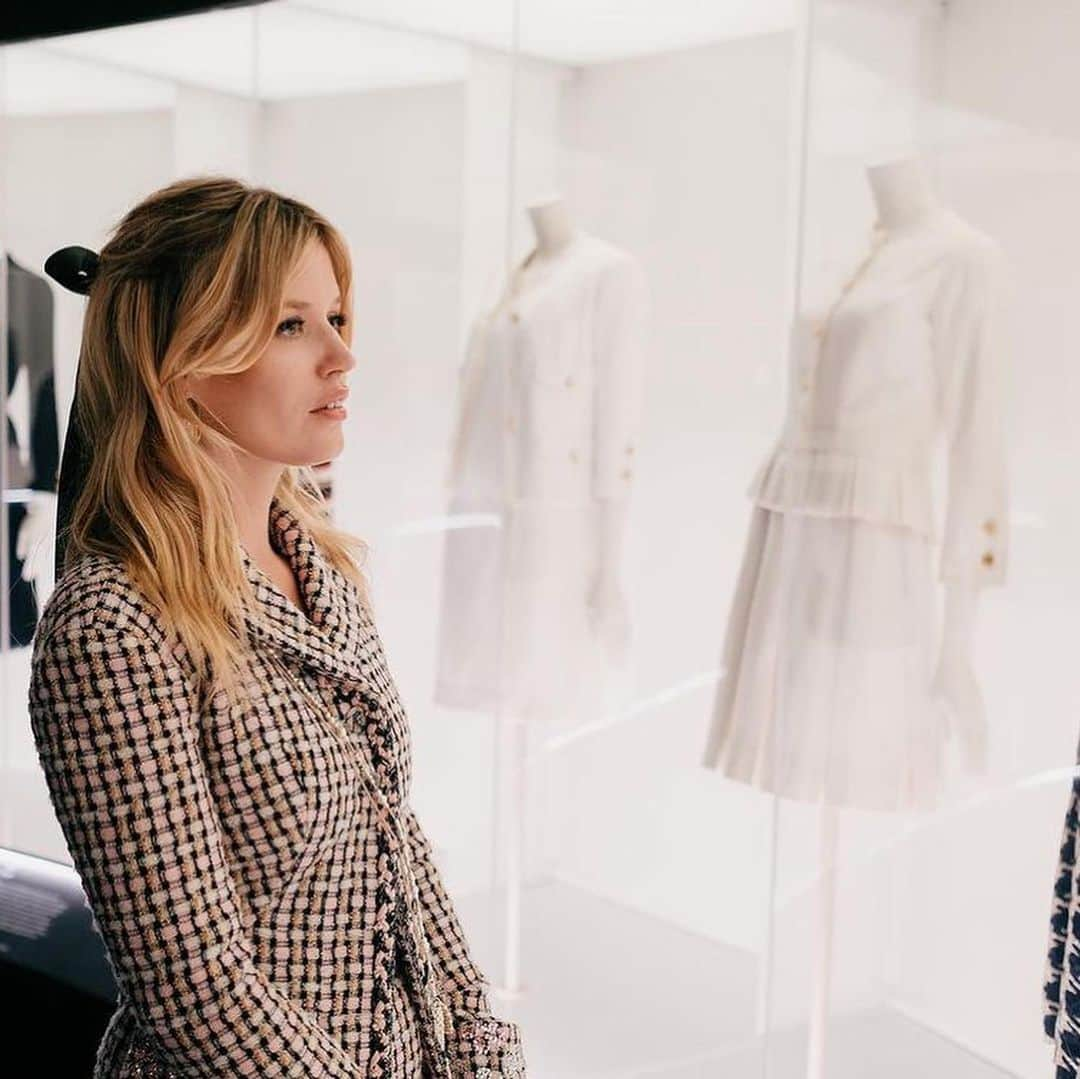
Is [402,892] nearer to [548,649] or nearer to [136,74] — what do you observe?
[548,649]

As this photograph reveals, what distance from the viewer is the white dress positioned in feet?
6.50

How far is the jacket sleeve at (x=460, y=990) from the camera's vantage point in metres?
1.31

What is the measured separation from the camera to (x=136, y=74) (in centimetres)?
342

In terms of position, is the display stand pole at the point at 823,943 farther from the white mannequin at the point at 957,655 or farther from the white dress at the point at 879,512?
the white mannequin at the point at 957,655

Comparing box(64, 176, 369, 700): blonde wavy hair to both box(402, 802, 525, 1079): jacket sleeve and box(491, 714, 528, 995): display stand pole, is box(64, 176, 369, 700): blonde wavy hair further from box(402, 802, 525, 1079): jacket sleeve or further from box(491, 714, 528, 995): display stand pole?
box(491, 714, 528, 995): display stand pole

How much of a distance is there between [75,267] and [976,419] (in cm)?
126

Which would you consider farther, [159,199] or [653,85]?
[653,85]

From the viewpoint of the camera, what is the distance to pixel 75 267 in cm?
126

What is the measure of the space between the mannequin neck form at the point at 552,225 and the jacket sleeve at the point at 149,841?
5.78 ft

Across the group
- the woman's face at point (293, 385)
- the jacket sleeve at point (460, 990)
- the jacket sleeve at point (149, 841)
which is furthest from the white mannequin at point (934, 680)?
the jacket sleeve at point (149, 841)

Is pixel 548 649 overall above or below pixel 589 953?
above

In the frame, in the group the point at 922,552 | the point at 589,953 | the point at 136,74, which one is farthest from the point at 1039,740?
the point at 136,74

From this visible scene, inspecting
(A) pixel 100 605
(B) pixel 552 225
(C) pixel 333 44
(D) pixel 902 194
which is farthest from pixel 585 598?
(A) pixel 100 605

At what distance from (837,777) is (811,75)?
1.08 m
